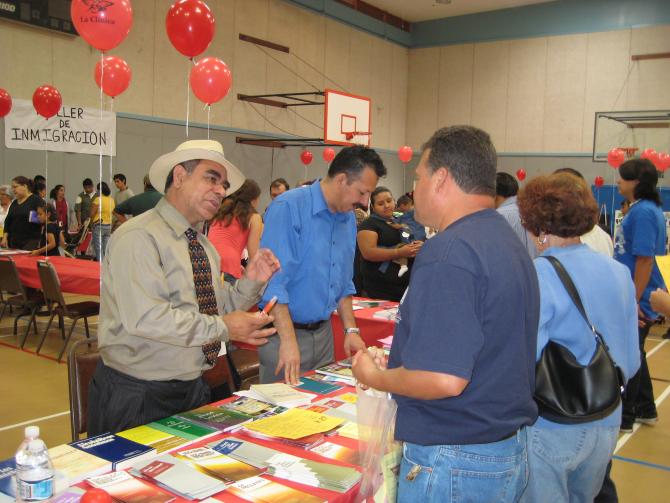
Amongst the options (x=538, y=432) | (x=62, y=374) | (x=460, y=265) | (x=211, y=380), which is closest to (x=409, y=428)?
(x=460, y=265)

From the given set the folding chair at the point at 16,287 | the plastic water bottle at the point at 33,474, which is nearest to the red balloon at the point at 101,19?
the folding chair at the point at 16,287

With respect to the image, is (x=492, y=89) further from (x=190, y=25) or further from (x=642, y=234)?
(x=642, y=234)

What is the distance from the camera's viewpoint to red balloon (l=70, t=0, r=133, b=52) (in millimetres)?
4961

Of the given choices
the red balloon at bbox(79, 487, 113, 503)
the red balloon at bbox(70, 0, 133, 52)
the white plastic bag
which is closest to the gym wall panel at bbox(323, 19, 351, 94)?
the red balloon at bbox(70, 0, 133, 52)

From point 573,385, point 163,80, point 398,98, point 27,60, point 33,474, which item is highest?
point 398,98

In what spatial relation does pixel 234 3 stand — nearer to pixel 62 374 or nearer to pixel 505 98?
pixel 505 98

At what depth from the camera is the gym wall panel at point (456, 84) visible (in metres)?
16.0

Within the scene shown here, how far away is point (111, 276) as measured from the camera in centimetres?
192

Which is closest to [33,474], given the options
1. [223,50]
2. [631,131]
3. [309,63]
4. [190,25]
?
[190,25]

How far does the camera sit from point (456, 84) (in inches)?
639

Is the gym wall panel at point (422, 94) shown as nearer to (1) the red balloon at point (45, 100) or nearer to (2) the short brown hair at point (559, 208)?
(1) the red balloon at point (45, 100)

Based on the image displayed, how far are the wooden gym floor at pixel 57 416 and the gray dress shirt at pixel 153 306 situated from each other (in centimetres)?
205

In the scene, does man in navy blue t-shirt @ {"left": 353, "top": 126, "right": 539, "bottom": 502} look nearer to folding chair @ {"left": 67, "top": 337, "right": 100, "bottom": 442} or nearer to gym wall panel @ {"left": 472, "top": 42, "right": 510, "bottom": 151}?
folding chair @ {"left": 67, "top": 337, "right": 100, "bottom": 442}

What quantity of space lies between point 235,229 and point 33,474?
12.6 ft
